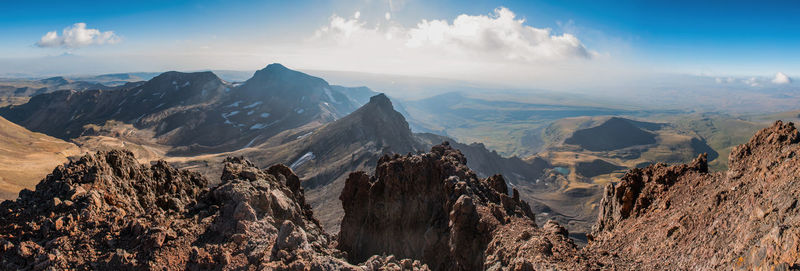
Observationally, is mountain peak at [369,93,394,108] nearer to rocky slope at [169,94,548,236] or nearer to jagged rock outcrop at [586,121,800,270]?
rocky slope at [169,94,548,236]

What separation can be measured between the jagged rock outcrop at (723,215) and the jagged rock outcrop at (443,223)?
12.8 ft

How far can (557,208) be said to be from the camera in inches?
4680

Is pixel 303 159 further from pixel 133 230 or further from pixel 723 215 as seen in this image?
pixel 723 215

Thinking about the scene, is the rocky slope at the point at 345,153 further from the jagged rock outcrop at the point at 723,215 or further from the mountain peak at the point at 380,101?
the jagged rock outcrop at the point at 723,215

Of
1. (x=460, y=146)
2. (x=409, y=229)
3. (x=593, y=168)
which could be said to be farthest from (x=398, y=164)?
(x=593, y=168)

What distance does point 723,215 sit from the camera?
15.8m

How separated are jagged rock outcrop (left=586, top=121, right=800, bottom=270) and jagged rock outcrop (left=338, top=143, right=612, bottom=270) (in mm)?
3916

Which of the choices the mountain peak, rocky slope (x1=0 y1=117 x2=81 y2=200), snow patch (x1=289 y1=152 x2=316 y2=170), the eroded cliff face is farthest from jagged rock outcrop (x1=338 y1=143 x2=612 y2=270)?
the mountain peak

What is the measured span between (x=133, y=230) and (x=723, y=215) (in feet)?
83.5

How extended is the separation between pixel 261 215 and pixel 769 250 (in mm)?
20897

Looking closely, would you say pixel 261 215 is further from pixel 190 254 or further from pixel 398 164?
pixel 398 164

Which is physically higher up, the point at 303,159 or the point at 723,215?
the point at 723,215

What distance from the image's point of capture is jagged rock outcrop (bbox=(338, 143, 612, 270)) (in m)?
18.8

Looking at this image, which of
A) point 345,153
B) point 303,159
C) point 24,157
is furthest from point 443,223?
point 24,157
